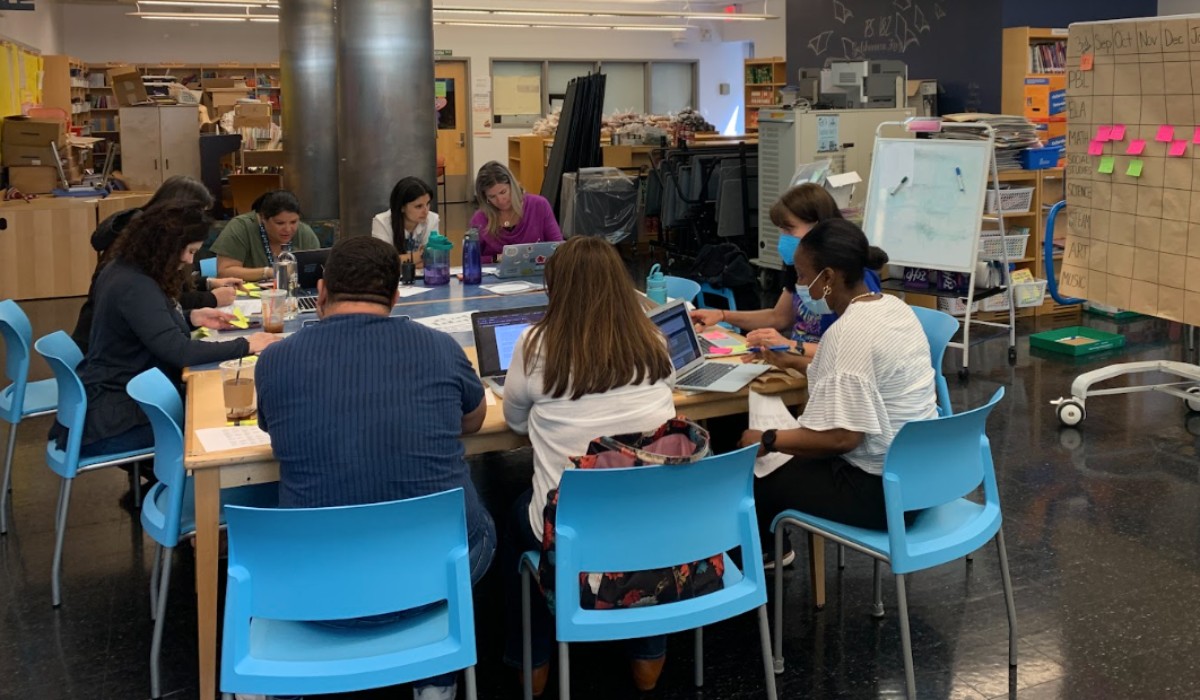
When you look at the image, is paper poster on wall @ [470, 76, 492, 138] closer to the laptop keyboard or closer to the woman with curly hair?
the woman with curly hair

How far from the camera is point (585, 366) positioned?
8.99 ft

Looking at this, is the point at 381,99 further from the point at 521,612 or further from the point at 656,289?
the point at 521,612

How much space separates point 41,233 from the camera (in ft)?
29.9

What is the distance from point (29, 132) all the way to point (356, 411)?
8.65m

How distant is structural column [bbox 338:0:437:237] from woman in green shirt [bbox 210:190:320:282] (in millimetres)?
2031

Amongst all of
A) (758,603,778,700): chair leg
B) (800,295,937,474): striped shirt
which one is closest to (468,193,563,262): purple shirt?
(800,295,937,474): striped shirt

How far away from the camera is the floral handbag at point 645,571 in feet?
8.40

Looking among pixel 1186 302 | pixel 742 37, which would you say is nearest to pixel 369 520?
pixel 1186 302

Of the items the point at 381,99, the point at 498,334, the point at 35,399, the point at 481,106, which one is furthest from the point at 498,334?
the point at 481,106

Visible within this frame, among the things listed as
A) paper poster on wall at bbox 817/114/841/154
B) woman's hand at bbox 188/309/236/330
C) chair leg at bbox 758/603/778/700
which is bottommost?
chair leg at bbox 758/603/778/700

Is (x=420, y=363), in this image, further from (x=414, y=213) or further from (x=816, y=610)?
(x=414, y=213)

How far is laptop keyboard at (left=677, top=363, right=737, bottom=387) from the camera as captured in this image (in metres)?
3.33

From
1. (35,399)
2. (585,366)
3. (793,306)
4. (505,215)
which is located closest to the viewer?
(585,366)

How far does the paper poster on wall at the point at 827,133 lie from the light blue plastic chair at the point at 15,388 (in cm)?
545
